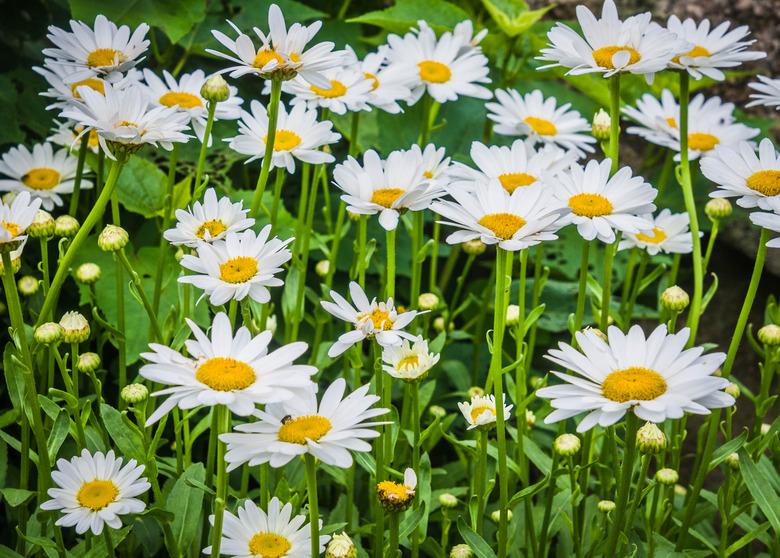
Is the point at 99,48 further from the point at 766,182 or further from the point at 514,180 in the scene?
the point at 766,182

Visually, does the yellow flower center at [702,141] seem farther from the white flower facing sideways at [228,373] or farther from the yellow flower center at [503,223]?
the white flower facing sideways at [228,373]

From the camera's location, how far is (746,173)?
1101mm

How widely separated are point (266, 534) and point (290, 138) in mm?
526

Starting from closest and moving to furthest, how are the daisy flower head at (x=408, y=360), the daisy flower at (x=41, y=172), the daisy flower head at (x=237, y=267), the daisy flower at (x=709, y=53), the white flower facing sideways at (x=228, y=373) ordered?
the white flower facing sideways at (x=228, y=373) → the daisy flower head at (x=237, y=267) → the daisy flower head at (x=408, y=360) → the daisy flower at (x=709, y=53) → the daisy flower at (x=41, y=172)

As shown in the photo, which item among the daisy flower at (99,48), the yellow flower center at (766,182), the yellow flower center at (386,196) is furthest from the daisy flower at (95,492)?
the yellow flower center at (766,182)

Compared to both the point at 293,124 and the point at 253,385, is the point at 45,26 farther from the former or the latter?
the point at 253,385

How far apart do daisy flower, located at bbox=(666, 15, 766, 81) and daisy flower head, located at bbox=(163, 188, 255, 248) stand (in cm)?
55

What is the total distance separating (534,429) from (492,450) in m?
0.42

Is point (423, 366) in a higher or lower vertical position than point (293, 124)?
lower

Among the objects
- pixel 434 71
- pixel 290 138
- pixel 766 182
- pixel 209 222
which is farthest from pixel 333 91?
pixel 766 182

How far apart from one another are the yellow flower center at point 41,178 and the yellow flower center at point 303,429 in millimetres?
770

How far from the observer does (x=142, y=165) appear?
159 cm

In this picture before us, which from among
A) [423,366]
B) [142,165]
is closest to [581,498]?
[423,366]

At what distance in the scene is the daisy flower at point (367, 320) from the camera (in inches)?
36.2
